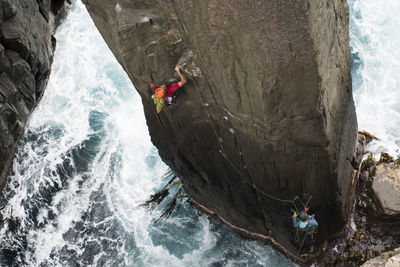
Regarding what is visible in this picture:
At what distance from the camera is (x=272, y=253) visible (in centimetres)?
997

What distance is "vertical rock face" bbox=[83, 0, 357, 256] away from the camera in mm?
5395

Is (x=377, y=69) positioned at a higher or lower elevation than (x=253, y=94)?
lower

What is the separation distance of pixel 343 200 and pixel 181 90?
15.2 feet

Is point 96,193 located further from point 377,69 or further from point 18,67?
point 377,69

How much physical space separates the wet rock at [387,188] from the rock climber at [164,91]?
17.8 feet

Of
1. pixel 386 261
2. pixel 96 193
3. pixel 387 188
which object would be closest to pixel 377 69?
pixel 387 188

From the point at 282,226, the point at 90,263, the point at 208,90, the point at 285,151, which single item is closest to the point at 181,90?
the point at 208,90

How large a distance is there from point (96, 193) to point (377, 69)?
10.2 metres

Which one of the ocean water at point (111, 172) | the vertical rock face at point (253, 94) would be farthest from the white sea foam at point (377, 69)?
the vertical rock face at point (253, 94)

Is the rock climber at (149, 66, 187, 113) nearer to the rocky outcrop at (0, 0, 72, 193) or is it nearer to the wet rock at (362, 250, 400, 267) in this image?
the wet rock at (362, 250, 400, 267)

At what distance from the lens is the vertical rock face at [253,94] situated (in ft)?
17.7

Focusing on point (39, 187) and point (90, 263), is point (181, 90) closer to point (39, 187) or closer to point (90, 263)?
point (90, 263)

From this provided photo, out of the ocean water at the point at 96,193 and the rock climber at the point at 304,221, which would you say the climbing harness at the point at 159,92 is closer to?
the rock climber at the point at 304,221

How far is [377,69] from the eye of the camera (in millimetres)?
12797
